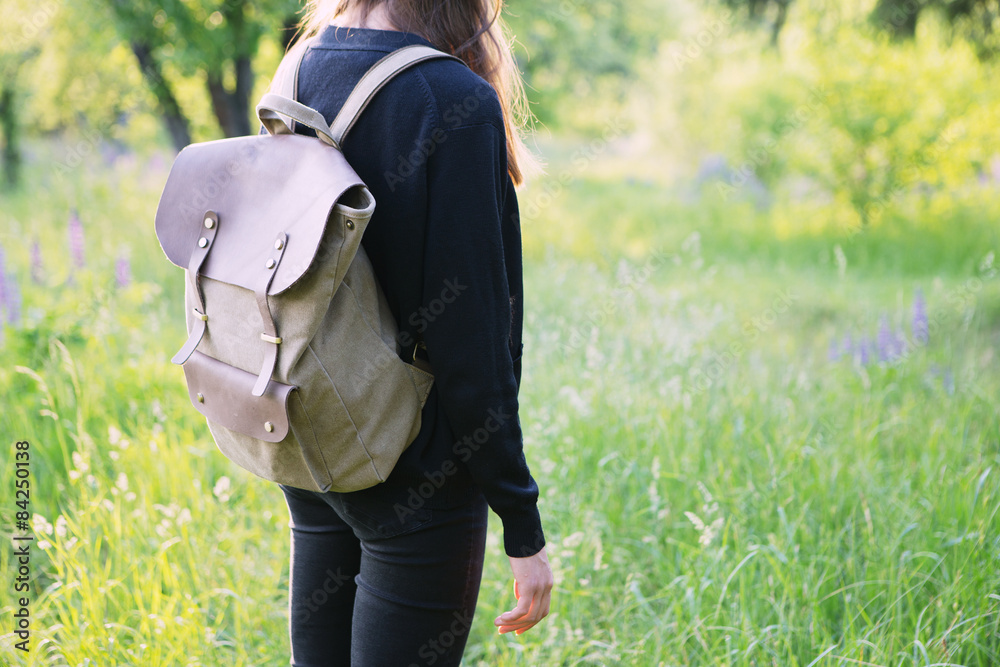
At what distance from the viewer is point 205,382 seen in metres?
1.18

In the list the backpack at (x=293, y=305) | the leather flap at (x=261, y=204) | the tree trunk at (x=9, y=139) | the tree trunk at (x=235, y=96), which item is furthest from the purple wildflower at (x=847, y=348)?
the tree trunk at (x=9, y=139)

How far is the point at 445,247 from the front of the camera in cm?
106

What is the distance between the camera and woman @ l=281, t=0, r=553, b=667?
3.45 ft

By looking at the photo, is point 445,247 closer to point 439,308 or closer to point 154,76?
point 439,308

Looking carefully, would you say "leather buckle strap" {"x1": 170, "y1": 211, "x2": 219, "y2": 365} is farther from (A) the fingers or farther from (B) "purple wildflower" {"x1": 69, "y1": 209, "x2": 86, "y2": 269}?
(B) "purple wildflower" {"x1": 69, "y1": 209, "x2": 86, "y2": 269}

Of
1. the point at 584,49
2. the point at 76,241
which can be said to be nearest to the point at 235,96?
the point at 76,241

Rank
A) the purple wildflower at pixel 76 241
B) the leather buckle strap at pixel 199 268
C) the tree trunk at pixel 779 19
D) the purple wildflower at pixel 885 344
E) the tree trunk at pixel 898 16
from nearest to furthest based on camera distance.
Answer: the leather buckle strap at pixel 199 268, the purple wildflower at pixel 885 344, the purple wildflower at pixel 76 241, the tree trunk at pixel 898 16, the tree trunk at pixel 779 19

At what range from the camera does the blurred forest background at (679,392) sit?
2.13 meters

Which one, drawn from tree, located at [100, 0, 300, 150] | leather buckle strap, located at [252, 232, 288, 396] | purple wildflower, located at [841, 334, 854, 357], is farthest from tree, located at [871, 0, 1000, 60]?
leather buckle strap, located at [252, 232, 288, 396]

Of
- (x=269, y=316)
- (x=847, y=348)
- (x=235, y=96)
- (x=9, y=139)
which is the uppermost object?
(x=269, y=316)

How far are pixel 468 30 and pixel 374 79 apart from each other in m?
0.27

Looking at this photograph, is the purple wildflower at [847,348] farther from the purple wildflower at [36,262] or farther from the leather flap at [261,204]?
the purple wildflower at [36,262]

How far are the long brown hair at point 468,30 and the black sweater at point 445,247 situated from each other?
0.24ft

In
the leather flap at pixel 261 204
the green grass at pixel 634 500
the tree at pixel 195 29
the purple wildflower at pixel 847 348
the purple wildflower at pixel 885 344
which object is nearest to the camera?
the leather flap at pixel 261 204
